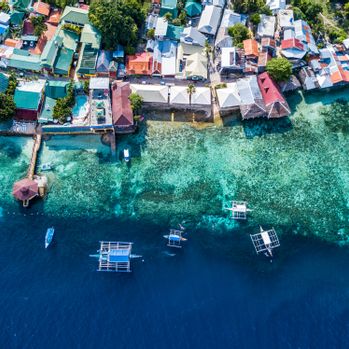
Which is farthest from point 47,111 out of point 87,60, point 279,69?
point 279,69

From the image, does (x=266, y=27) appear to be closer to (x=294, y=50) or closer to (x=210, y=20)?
(x=294, y=50)

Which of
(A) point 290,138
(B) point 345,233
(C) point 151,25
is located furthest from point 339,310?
(C) point 151,25

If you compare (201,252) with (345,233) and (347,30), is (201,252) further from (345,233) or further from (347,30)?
(347,30)

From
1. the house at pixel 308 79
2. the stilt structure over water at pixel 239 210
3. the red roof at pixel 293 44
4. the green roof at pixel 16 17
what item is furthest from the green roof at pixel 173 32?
the stilt structure over water at pixel 239 210

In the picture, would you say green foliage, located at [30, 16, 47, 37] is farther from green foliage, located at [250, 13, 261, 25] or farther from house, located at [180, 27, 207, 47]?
green foliage, located at [250, 13, 261, 25]

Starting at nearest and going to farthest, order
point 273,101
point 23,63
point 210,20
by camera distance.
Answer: point 273,101 → point 23,63 → point 210,20
